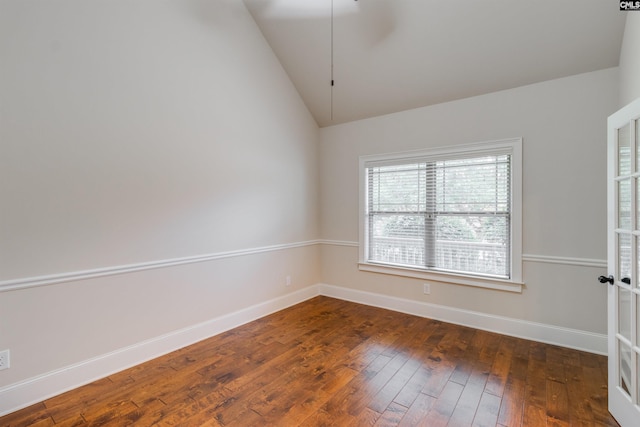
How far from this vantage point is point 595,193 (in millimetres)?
2652

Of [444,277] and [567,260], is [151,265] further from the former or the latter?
[567,260]

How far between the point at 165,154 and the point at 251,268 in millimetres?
1587

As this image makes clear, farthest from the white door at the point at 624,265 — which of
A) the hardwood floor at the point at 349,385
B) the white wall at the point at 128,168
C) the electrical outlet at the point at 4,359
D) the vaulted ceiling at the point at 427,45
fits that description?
the electrical outlet at the point at 4,359

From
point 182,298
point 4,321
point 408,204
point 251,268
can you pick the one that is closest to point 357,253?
point 408,204

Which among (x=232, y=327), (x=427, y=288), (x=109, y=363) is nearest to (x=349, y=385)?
(x=232, y=327)

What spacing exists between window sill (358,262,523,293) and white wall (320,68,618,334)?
2.8 inches

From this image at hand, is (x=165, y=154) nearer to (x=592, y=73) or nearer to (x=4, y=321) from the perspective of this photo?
(x=4, y=321)

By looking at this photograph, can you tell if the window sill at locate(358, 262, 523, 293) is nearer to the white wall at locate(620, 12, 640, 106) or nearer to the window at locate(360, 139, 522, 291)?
the window at locate(360, 139, 522, 291)

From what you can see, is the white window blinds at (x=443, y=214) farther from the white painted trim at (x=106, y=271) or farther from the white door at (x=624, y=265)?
the white painted trim at (x=106, y=271)

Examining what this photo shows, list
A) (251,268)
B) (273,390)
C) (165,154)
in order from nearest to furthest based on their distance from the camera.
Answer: (273,390), (165,154), (251,268)

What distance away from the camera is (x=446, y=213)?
11.5ft

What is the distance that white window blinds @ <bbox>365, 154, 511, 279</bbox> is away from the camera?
10.4 ft

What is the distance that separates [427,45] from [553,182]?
1.85 metres

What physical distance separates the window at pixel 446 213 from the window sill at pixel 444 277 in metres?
0.01
